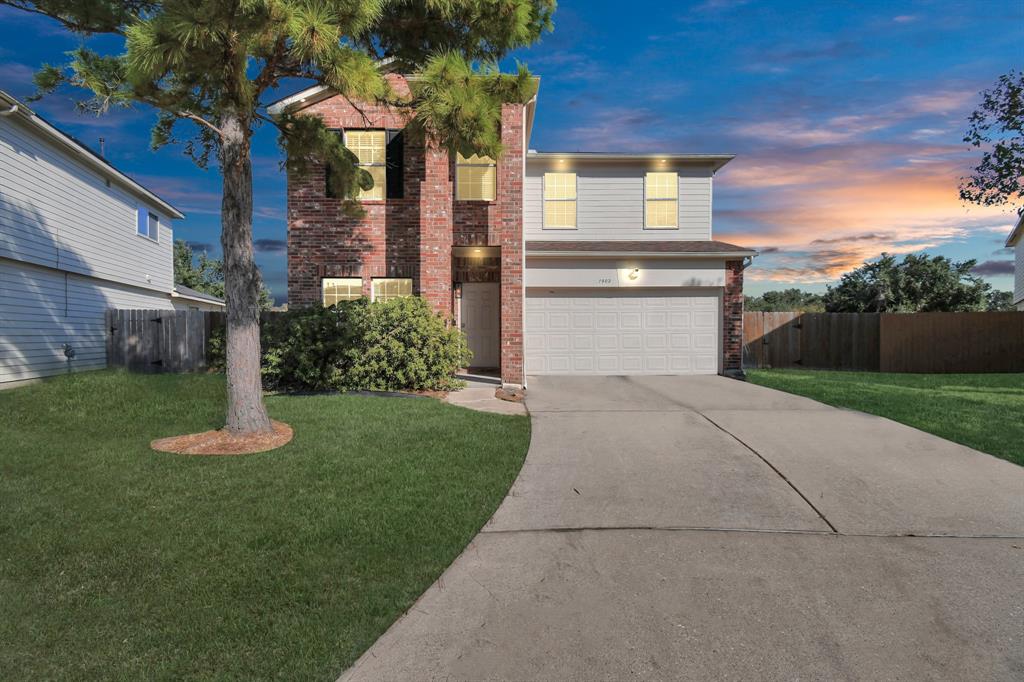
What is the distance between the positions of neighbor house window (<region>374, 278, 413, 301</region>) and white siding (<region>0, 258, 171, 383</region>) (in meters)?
6.84

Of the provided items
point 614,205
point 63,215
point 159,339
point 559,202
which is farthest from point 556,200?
point 63,215

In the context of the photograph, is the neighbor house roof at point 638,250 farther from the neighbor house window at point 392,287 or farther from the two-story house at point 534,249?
the neighbor house window at point 392,287

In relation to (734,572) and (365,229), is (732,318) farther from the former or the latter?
(734,572)

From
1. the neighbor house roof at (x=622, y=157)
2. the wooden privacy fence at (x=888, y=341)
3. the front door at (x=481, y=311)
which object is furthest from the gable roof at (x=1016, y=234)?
the front door at (x=481, y=311)

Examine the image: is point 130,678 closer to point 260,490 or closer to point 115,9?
point 260,490

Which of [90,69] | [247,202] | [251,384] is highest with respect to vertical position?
[90,69]

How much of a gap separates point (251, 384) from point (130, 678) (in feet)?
14.7

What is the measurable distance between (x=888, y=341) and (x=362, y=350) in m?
16.5

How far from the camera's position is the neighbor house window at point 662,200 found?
45.7 feet

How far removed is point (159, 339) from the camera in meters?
12.7

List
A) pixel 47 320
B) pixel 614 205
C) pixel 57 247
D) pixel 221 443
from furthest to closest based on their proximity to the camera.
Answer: pixel 614 205 < pixel 57 247 < pixel 47 320 < pixel 221 443

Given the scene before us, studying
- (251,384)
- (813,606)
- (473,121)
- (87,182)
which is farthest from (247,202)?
(87,182)

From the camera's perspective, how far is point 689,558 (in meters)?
3.62

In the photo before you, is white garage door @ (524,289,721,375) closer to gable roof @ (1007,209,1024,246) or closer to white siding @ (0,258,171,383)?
white siding @ (0,258,171,383)
